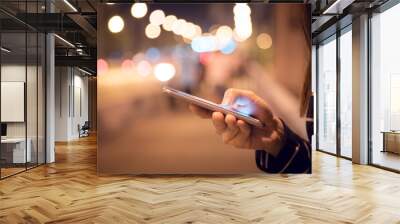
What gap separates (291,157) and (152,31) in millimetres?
3351

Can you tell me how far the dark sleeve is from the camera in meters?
6.91

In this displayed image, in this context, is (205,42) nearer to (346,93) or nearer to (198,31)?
(198,31)

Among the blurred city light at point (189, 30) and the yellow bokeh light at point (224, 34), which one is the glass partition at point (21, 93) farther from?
the yellow bokeh light at point (224, 34)

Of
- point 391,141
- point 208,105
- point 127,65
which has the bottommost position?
point 391,141

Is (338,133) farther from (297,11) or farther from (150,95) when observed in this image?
(150,95)

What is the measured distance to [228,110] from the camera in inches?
267

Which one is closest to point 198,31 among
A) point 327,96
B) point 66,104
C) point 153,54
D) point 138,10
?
point 153,54

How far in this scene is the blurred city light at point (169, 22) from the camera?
6.97m

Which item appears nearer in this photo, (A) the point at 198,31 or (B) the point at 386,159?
(A) the point at 198,31

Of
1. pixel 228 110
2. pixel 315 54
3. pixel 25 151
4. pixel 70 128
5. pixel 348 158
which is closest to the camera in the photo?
pixel 228 110

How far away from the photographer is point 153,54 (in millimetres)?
6934

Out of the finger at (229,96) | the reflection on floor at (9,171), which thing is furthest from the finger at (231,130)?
the reflection on floor at (9,171)

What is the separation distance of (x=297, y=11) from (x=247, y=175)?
305 cm

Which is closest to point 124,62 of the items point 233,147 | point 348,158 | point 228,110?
point 228,110
